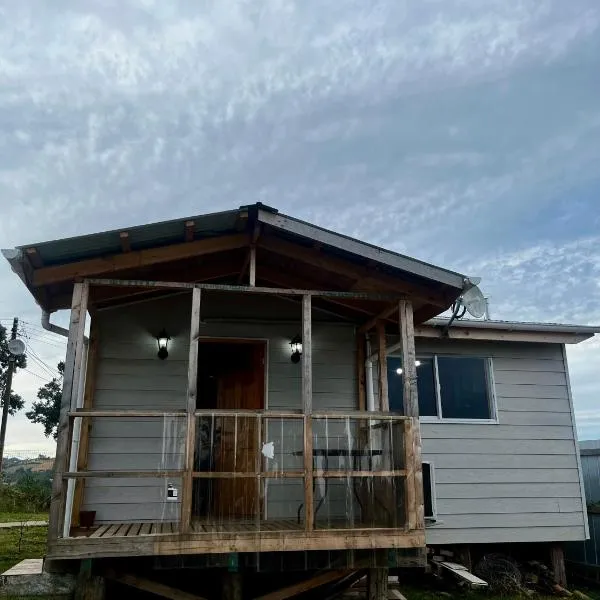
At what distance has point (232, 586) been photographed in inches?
214

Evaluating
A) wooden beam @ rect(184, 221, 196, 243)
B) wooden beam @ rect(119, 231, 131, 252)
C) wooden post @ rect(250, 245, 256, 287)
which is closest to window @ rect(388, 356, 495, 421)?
wooden post @ rect(250, 245, 256, 287)

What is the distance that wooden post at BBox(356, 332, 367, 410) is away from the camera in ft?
23.1

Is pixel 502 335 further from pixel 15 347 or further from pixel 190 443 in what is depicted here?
pixel 15 347

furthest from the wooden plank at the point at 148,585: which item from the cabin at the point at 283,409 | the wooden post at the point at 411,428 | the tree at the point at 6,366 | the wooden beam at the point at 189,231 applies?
the tree at the point at 6,366

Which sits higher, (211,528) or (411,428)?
(411,428)

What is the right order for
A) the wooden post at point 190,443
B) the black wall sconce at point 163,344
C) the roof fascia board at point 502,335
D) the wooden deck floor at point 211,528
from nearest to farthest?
the wooden post at point 190,443, the wooden deck floor at point 211,528, the black wall sconce at point 163,344, the roof fascia board at point 502,335

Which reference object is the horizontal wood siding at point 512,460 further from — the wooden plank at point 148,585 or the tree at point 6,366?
the tree at point 6,366

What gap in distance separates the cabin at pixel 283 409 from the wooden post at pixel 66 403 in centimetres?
2

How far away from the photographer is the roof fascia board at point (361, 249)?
5.46 m

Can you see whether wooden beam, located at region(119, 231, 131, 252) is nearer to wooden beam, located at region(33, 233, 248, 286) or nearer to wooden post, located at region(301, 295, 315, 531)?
wooden beam, located at region(33, 233, 248, 286)

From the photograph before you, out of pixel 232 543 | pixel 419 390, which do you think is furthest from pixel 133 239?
pixel 419 390

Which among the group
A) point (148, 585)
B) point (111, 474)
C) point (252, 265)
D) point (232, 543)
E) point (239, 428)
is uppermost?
point (252, 265)

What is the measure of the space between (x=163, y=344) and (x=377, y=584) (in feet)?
11.2

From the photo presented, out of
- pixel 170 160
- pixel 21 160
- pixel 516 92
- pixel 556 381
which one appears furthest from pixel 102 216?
pixel 556 381
